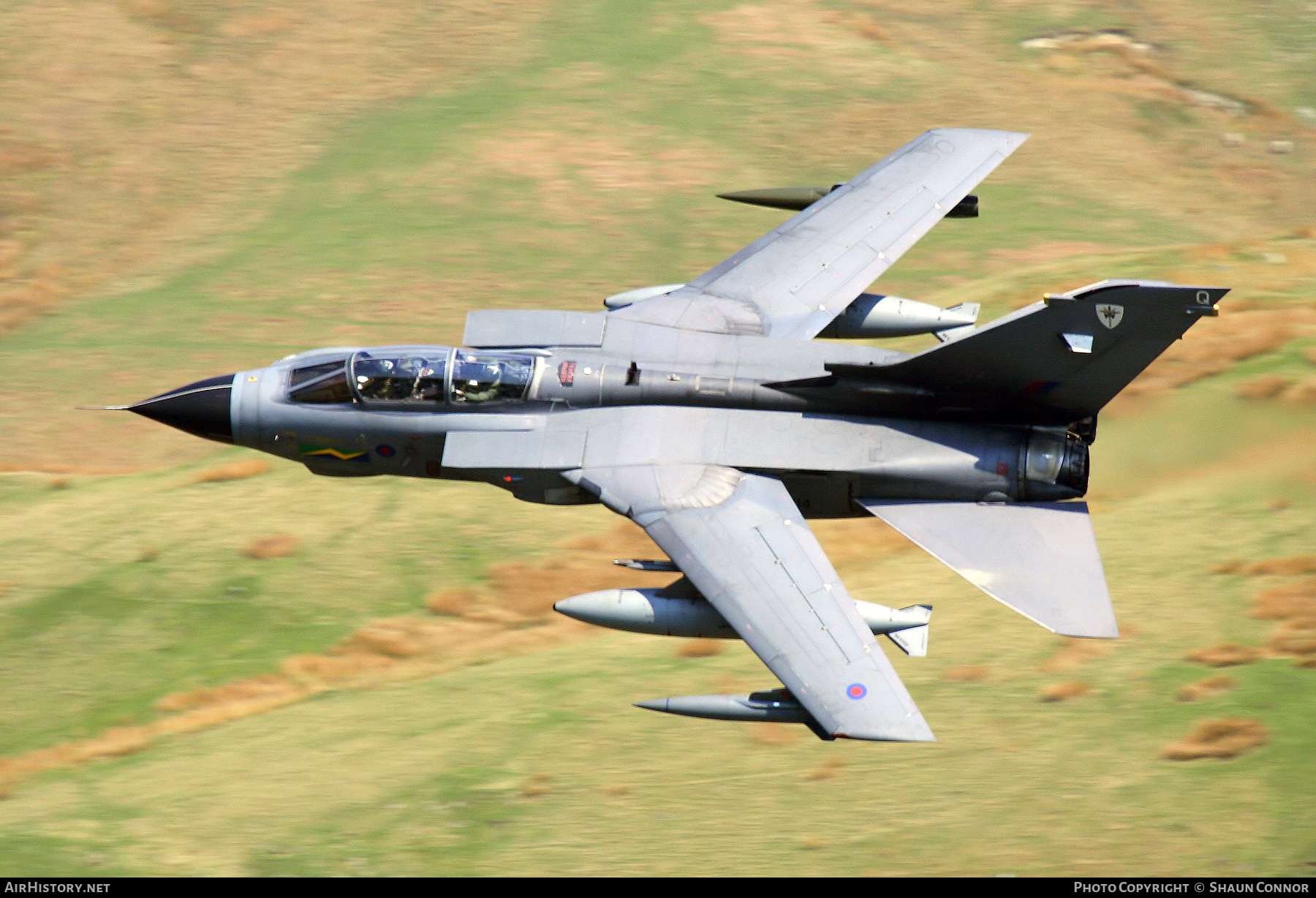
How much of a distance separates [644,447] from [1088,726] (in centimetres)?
662

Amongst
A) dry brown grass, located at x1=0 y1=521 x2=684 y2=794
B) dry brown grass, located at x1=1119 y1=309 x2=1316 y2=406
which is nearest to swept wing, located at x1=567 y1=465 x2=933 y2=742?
dry brown grass, located at x1=0 y1=521 x2=684 y2=794

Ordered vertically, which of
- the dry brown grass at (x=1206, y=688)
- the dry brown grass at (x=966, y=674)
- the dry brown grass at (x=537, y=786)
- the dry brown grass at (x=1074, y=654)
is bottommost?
the dry brown grass at (x=537, y=786)

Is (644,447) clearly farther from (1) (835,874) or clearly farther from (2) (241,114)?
(2) (241,114)

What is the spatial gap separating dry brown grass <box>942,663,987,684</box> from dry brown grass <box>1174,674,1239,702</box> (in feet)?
8.20

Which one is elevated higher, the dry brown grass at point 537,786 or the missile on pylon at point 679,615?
the missile on pylon at point 679,615

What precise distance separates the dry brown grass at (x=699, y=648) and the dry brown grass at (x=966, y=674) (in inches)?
129

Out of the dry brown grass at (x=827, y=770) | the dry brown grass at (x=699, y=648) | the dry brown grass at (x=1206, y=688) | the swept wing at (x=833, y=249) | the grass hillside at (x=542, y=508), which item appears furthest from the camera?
the swept wing at (x=833, y=249)

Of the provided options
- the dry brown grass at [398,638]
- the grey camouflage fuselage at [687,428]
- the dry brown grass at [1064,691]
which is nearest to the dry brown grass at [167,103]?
the dry brown grass at [398,638]

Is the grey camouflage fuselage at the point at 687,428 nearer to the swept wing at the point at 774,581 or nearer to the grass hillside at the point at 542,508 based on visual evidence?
the swept wing at the point at 774,581

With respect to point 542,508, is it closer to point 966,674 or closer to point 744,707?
point 966,674

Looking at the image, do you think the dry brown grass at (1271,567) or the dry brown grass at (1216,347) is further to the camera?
the dry brown grass at (1216,347)

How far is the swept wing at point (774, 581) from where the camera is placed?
599 inches

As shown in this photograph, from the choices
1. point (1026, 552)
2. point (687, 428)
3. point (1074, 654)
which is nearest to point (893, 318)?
point (687, 428)

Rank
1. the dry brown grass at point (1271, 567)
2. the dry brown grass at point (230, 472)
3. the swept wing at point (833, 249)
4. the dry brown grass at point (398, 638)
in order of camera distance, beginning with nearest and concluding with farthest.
A: 1. the dry brown grass at point (1271, 567)
2. the swept wing at point (833, 249)
3. the dry brown grass at point (398, 638)
4. the dry brown grass at point (230, 472)
